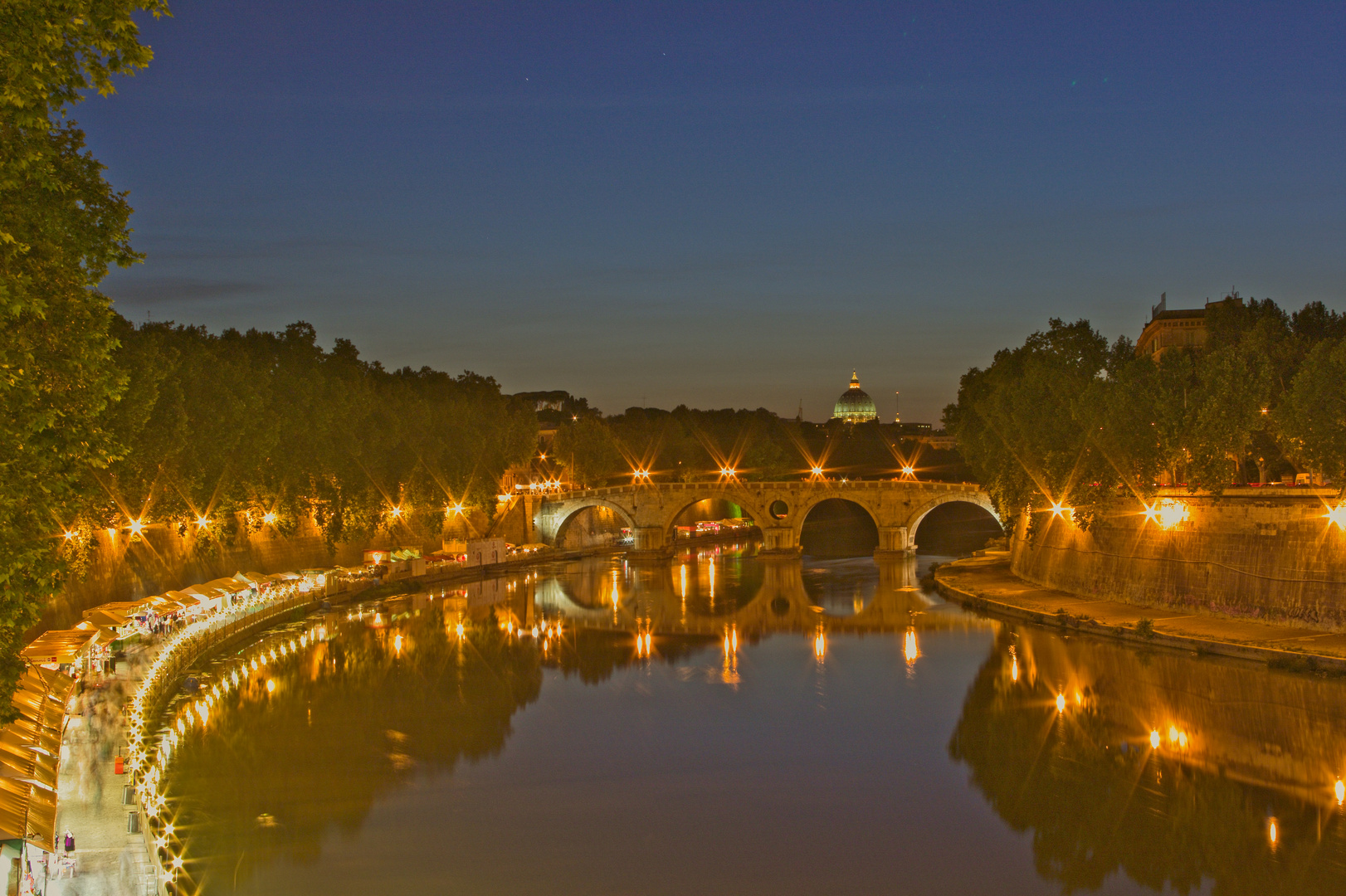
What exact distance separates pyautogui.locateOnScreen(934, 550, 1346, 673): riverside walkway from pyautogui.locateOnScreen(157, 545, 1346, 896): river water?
82 centimetres

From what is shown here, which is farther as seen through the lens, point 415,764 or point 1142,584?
point 1142,584

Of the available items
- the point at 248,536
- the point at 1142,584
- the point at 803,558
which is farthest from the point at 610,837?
the point at 803,558

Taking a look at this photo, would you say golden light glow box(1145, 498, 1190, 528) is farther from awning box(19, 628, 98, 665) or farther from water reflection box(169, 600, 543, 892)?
awning box(19, 628, 98, 665)

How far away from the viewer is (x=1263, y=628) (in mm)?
36438

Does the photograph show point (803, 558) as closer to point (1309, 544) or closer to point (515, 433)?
point (515, 433)

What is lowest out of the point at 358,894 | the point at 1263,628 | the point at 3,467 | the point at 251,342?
the point at 358,894

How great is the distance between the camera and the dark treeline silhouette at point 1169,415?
3741 cm

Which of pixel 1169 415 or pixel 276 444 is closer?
pixel 1169 415

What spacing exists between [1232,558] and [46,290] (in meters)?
37.7

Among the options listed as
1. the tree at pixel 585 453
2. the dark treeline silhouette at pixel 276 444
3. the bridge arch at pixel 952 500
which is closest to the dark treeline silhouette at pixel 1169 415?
the bridge arch at pixel 952 500

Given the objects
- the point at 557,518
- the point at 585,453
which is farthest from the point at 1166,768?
the point at 585,453

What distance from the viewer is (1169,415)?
138ft

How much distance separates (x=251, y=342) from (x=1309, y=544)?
6588 centimetres

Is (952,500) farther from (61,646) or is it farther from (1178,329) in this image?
(61,646)
